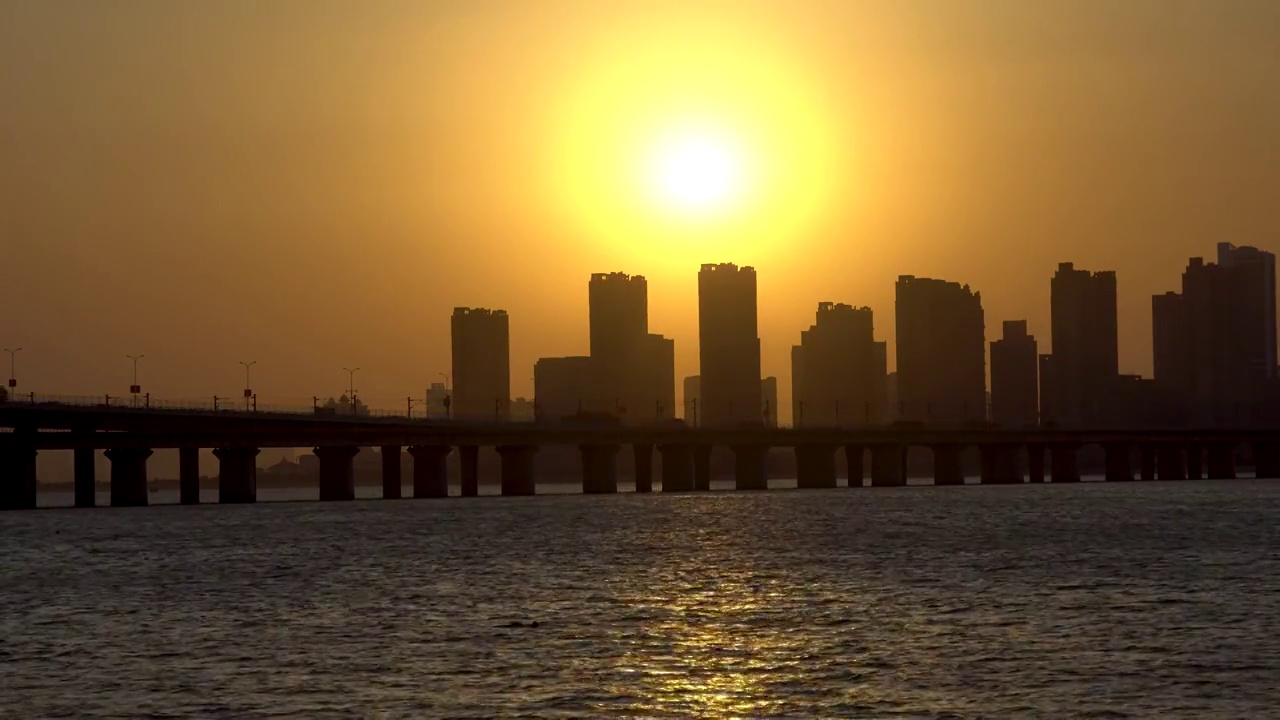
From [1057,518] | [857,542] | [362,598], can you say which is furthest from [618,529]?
[362,598]

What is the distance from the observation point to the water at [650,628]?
49469mm

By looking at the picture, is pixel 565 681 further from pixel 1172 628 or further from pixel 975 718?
pixel 1172 628

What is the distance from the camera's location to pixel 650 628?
66938mm

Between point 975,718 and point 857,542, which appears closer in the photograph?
point 975,718

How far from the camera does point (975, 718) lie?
1794 inches

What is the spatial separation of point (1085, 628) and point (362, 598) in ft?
106

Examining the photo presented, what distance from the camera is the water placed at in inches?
1948

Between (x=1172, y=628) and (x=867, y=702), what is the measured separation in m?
21.3

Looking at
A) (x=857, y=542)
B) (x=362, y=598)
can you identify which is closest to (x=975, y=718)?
(x=362, y=598)

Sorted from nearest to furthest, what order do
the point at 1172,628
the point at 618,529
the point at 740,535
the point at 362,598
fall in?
the point at 1172,628
the point at 362,598
the point at 740,535
the point at 618,529

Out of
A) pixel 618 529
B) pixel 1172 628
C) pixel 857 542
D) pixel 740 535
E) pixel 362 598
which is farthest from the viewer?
pixel 618 529

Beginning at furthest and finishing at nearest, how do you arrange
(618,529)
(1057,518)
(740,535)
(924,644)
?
(1057,518), (618,529), (740,535), (924,644)

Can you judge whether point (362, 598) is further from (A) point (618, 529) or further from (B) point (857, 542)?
Answer: (A) point (618, 529)

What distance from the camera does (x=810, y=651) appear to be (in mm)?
59375
